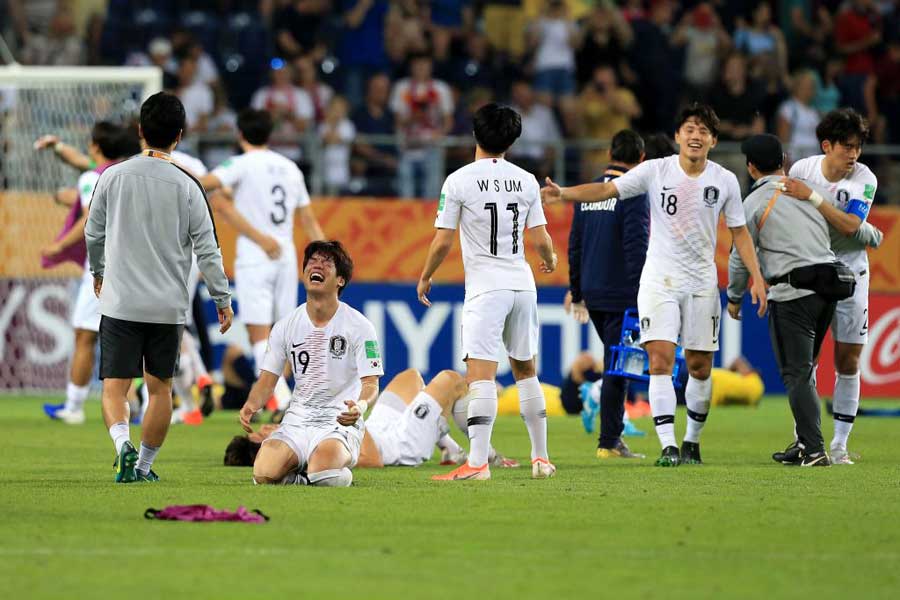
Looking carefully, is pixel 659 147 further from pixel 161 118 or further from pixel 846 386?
pixel 161 118

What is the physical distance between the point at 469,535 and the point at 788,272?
4.22 m

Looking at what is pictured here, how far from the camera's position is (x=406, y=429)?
33.5ft

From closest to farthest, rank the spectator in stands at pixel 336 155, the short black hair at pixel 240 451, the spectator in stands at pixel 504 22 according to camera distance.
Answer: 1. the short black hair at pixel 240 451
2. the spectator in stands at pixel 336 155
3. the spectator in stands at pixel 504 22

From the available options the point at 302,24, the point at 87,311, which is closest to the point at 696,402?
the point at 87,311

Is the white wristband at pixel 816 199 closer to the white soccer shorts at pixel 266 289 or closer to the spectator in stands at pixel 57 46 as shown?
the white soccer shorts at pixel 266 289

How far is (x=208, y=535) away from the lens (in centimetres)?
649

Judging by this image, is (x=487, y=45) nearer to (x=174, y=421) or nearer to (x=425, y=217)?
(x=425, y=217)

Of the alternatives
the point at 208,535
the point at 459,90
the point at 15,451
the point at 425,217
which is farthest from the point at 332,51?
the point at 208,535

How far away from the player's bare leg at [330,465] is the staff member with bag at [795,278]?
295 cm

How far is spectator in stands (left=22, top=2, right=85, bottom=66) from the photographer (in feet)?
64.6

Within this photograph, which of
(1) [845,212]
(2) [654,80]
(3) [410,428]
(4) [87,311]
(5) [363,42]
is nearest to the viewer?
(3) [410,428]

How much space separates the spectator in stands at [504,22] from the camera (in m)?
22.6

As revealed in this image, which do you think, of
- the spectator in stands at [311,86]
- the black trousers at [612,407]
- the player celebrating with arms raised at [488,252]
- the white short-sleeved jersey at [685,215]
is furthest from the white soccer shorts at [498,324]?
the spectator in stands at [311,86]

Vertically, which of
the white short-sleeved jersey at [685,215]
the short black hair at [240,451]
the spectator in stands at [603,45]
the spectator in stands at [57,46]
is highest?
the spectator in stands at [603,45]
